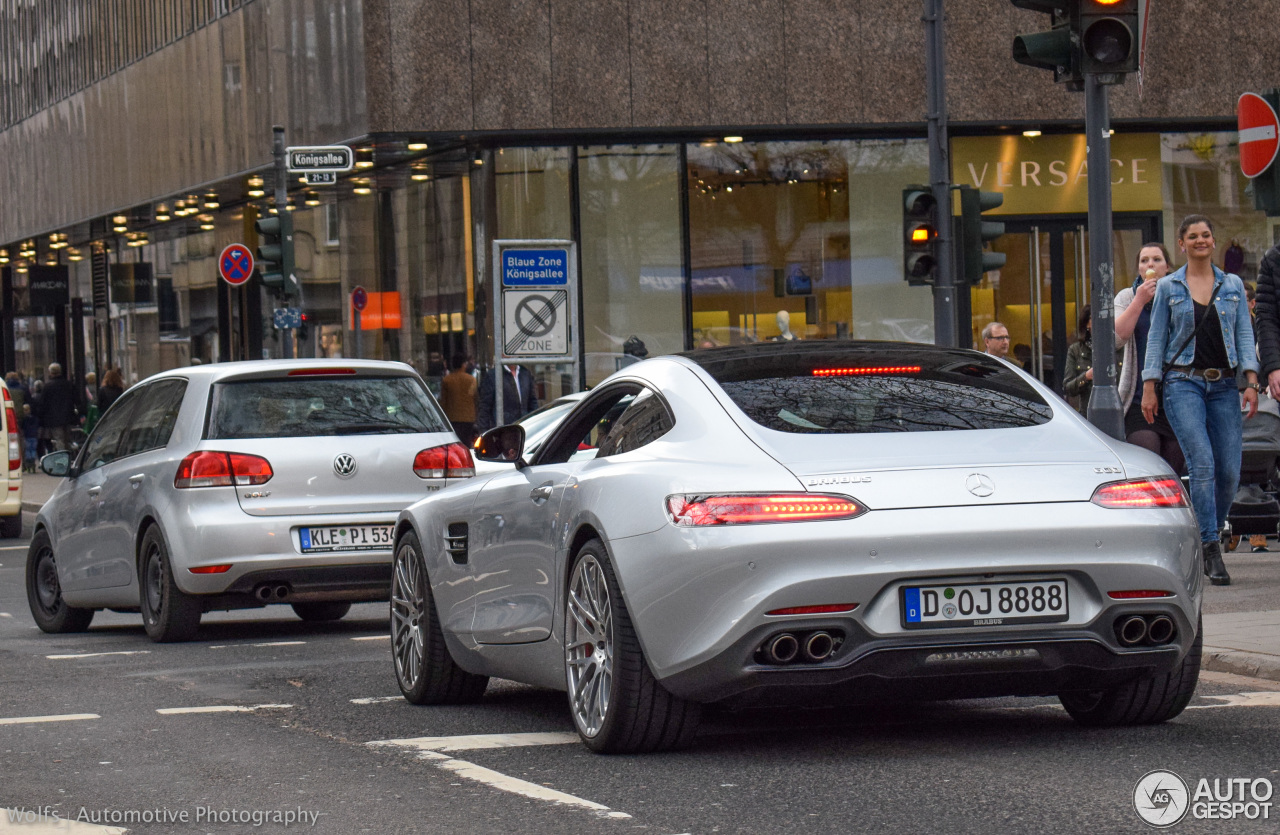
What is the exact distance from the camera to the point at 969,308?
2709 cm

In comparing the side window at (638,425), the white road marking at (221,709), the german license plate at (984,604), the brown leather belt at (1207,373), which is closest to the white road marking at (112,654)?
the white road marking at (221,709)

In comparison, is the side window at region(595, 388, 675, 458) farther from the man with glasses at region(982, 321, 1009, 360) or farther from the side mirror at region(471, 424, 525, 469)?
the man with glasses at region(982, 321, 1009, 360)

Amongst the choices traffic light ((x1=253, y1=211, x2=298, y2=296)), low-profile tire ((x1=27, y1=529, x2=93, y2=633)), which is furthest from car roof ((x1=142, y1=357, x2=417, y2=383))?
traffic light ((x1=253, y1=211, x2=298, y2=296))

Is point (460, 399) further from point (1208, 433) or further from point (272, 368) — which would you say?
point (1208, 433)

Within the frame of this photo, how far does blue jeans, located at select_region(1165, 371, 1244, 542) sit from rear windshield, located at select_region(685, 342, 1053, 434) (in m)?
4.36

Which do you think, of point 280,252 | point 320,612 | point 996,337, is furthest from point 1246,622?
point 280,252

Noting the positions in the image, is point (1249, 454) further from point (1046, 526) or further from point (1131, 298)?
point (1046, 526)

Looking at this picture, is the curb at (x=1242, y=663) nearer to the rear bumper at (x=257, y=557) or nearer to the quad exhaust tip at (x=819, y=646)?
the quad exhaust tip at (x=819, y=646)

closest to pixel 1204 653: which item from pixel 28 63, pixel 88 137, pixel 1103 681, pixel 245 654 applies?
pixel 1103 681

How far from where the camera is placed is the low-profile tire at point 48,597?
12789 millimetres

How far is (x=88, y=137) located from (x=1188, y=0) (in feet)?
71.7

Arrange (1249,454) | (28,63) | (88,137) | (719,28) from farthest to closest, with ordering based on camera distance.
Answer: (28,63)
(88,137)
(719,28)
(1249,454)

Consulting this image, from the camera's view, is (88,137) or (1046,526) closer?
(1046,526)

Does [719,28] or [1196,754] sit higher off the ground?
[719,28]
